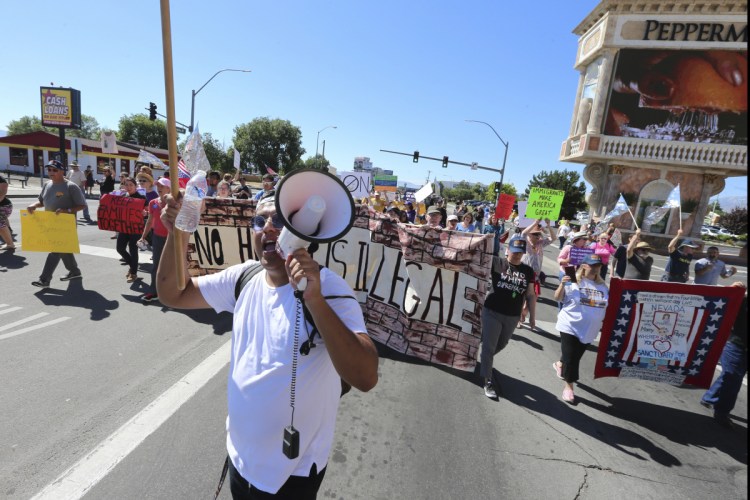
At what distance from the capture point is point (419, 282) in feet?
14.8

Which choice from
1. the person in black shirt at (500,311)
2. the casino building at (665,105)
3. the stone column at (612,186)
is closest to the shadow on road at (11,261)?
the person in black shirt at (500,311)

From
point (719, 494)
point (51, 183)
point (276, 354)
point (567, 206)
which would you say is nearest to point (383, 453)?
point (276, 354)

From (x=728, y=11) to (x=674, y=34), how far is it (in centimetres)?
303

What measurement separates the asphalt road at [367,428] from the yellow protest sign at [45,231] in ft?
4.35

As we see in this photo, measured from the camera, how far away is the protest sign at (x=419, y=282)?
4.23 meters

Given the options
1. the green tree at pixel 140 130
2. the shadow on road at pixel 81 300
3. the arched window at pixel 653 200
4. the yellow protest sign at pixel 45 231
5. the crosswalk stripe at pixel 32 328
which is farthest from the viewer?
the green tree at pixel 140 130

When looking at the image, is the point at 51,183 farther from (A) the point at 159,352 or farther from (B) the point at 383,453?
(B) the point at 383,453

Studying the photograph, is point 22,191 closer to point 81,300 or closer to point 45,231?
point 45,231

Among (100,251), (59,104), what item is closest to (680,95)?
(100,251)

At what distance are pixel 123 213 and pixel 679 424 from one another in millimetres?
8348

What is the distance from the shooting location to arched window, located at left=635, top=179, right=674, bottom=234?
25397mm

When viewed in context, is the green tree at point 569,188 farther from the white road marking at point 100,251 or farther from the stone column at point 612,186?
the white road marking at point 100,251

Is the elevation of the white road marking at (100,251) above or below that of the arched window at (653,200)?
below

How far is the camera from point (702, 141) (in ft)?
80.5
